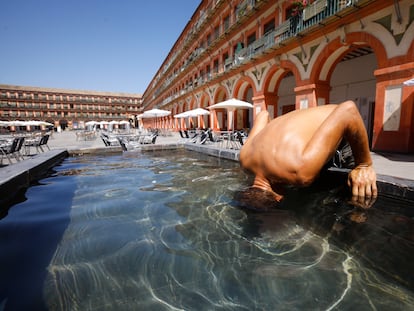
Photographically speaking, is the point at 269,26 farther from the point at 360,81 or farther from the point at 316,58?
the point at 360,81

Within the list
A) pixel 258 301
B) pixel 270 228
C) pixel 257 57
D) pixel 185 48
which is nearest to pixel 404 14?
pixel 257 57

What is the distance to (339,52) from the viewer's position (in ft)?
29.0

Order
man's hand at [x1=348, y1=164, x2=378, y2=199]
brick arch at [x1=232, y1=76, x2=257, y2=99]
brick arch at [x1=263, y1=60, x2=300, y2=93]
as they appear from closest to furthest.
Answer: man's hand at [x1=348, y1=164, x2=378, y2=199] < brick arch at [x1=263, y1=60, x2=300, y2=93] < brick arch at [x1=232, y1=76, x2=257, y2=99]

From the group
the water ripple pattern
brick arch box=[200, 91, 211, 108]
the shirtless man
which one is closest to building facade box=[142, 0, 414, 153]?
brick arch box=[200, 91, 211, 108]

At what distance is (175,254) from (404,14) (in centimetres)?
891

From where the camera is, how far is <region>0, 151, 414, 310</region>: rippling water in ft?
4.42

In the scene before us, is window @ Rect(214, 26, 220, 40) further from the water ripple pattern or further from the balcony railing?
the water ripple pattern

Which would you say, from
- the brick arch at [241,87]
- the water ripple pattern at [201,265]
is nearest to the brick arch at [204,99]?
the brick arch at [241,87]

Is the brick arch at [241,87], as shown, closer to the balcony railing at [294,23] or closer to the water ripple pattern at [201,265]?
the balcony railing at [294,23]

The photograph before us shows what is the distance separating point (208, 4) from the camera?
19125mm

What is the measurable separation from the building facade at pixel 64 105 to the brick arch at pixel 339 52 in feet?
194

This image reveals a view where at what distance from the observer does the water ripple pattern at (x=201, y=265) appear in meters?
1.34

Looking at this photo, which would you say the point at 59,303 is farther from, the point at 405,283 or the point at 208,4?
the point at 208,4

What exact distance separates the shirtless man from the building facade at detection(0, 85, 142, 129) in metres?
63.0
